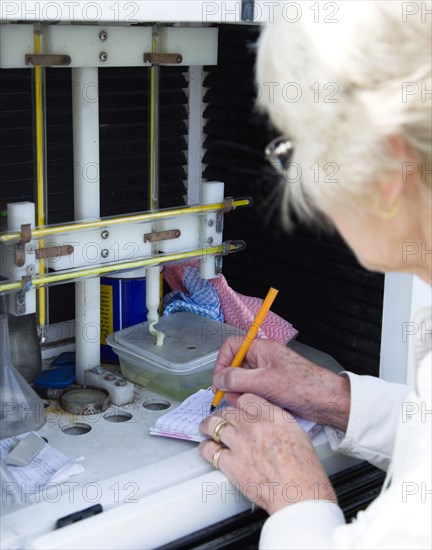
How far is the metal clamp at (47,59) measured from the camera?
5.16 feet

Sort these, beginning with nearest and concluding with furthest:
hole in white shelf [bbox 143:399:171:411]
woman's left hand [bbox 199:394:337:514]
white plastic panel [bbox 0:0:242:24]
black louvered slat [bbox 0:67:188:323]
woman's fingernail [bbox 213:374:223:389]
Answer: white plastic panel [bbox 0:0:242:24]
woman's left hand [bbox 199:394:337:514]
woman's fingernail [bbox 213:374:223:389]
hole in white shelf [bbox 143:399:171:411]
black louvered slat [bbox 0:67:188:323]

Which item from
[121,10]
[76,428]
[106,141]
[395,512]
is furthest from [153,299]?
[395,512]

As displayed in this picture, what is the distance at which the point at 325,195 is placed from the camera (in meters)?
1.11

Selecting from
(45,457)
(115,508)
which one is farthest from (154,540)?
(45,457)

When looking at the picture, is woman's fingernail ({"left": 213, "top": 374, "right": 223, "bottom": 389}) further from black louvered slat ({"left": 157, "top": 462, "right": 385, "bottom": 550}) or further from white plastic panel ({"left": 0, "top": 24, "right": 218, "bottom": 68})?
white plastic panel ({"left": 0, "top": 24, "right": 218, "bottom": 68})

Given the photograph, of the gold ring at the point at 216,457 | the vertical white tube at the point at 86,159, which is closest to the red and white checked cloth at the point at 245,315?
the vertical white tube at the point at 86,159

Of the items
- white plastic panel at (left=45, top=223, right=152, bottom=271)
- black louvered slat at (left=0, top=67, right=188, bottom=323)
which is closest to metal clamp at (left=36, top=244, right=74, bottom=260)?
white plastic panel at (left=45, top=223, right=152, bottom=271)

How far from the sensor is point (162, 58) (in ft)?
5.65

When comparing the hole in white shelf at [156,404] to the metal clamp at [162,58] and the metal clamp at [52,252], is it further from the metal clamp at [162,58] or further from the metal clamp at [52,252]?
the metal clamp at [162,58]

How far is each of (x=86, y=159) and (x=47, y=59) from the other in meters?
0.23

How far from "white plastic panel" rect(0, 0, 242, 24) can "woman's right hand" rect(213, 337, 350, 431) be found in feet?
2.04

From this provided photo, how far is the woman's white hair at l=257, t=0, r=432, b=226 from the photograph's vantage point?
102cm

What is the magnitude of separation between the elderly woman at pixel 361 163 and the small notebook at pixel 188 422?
0.18 metres

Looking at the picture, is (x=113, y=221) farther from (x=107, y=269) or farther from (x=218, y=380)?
(x=218, y=380)
